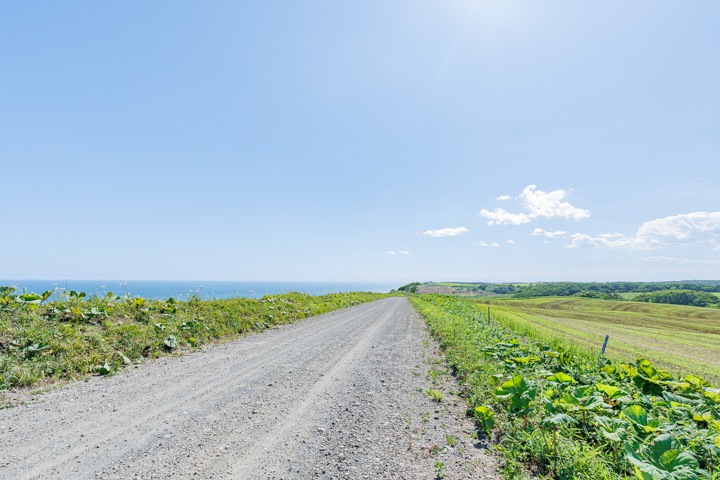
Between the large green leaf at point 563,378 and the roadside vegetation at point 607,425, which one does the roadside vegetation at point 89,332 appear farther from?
the large green leaf at point 563,378

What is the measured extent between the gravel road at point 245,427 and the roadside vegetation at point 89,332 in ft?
3.19

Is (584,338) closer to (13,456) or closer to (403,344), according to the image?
(403,344)

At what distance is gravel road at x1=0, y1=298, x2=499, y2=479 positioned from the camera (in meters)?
4.21

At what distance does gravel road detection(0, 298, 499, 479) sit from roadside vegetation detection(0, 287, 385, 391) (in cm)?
97

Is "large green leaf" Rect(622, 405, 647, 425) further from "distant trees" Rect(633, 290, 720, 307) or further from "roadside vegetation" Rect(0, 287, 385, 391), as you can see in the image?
"distant trees" Rect(633, 290, 720, 307)

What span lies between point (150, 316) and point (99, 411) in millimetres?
7206

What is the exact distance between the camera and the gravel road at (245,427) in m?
4.21

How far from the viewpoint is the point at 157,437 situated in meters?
4.95

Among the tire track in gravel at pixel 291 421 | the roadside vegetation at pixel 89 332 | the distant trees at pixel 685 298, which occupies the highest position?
the roadside vegetation at pixel 89 332

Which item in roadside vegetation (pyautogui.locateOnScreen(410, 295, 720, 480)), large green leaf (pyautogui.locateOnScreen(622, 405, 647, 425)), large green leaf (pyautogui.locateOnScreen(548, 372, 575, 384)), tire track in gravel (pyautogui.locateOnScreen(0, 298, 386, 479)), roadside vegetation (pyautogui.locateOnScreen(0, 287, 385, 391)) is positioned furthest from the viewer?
roadside vegetation (pyautogui.locateOnScreen(0, 287, 385, 391))

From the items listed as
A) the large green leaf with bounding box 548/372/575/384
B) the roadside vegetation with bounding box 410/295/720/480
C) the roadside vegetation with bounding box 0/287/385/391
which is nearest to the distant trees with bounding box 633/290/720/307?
the roadside vegetation with bounding box 410/295/720/480

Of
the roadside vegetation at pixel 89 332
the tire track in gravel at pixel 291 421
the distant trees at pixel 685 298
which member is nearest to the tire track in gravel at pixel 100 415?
the roadside vegetation at pixel 89 332

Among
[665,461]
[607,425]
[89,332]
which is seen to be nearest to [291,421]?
[607,425]

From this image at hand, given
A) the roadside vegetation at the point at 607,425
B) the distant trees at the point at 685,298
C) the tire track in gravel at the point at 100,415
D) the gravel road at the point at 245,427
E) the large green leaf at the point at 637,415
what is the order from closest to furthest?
the roadside vegetation at the point at 607,425 → the large green leaf at the point at 637,415 → the gravel road at the point at 245,427 → the tire track in gravel at the point at 100,415 → the distant trees at the point at 685,298
